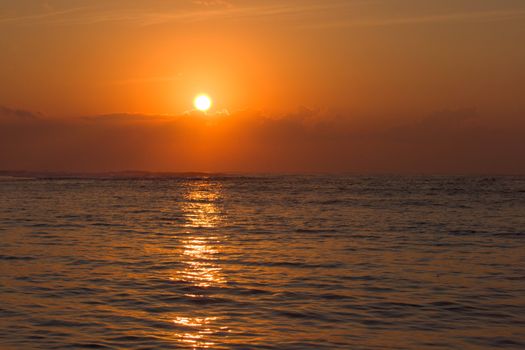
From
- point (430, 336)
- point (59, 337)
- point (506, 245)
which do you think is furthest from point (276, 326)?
point (506, 245)

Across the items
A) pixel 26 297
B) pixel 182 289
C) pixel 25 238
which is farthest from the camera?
pixel 25 238

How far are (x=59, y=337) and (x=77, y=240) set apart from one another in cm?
1692

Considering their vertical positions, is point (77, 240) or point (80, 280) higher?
point (77, 240)

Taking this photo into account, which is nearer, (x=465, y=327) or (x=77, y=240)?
(x=465, y=327)

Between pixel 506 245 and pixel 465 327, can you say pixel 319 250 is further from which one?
pixel 465 327

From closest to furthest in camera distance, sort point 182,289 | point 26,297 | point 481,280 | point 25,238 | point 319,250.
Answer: point 26,297
point 182,289
point 481,280
point 319,250
point 25,238

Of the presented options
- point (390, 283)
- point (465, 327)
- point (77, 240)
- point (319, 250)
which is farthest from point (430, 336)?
point (77, 240)

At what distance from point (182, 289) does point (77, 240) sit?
1283 centimetres

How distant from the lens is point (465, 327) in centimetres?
1409

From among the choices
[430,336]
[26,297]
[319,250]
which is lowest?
[430,336]

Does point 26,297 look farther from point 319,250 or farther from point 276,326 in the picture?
point 319,250

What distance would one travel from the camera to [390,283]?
1878 centimetres

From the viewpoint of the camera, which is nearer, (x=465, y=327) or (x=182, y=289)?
(x=465, y=327)

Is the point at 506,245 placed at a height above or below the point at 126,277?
above
